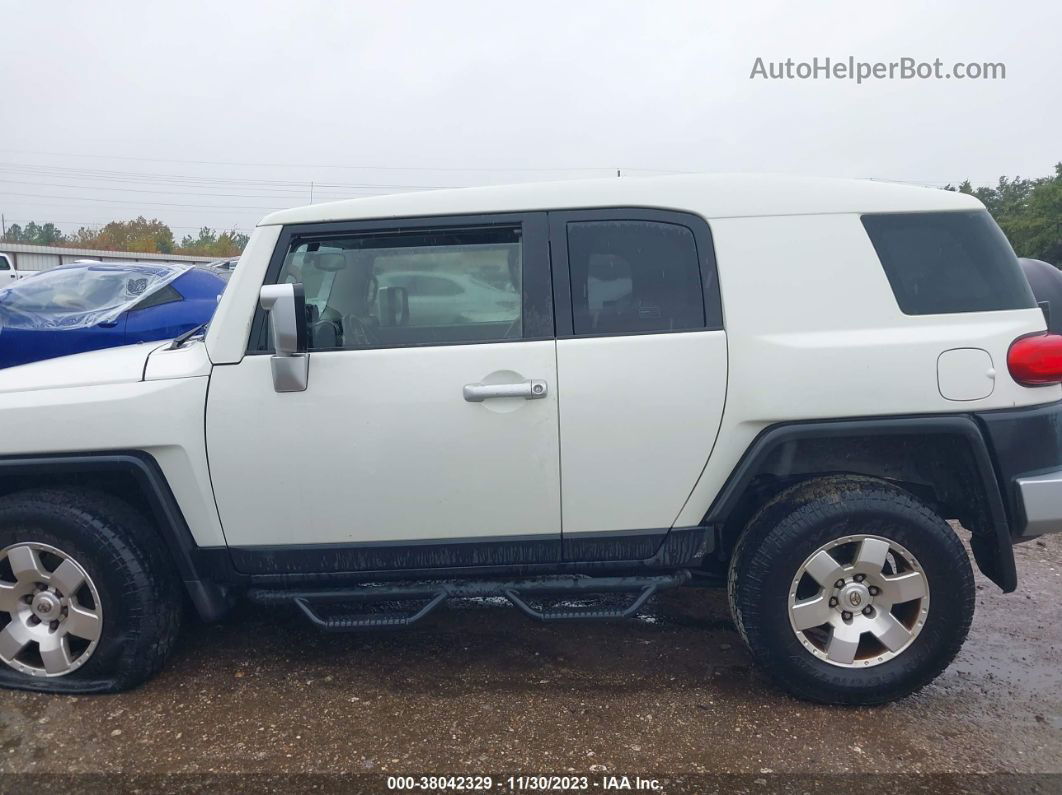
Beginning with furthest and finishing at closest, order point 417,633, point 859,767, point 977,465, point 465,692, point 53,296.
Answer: point 53,296 → point 417,633 → point 465,692 → point 977,465 → point 859,767

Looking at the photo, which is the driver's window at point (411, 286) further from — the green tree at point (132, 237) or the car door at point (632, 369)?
the green tree at point (132, 237)

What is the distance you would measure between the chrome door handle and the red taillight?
1.63 m

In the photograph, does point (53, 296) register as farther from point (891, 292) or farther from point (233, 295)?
point (891, 292)

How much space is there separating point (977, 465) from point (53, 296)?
22.9ft

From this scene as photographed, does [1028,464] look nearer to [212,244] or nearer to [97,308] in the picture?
[97,308]

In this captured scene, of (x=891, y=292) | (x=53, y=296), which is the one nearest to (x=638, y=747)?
(x=891, y=292)

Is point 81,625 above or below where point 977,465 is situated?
below

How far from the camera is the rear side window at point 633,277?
2826mm

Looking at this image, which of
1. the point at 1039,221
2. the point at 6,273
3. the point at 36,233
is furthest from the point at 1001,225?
the point at 36,233

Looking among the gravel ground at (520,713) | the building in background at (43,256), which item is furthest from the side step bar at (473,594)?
the building in background at (43,256)

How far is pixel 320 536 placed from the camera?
9.43ft

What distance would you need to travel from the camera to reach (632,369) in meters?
2.76

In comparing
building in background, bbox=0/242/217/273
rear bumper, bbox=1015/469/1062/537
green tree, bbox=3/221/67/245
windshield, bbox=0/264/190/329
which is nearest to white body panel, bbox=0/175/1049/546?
rear bumper, bbox=1015/469/1062/537

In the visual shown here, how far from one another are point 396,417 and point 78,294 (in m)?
5.33
